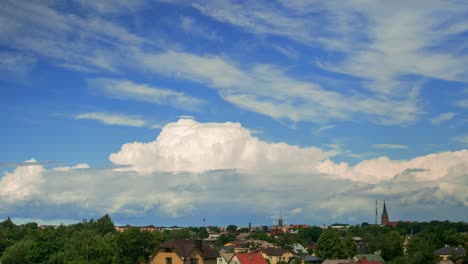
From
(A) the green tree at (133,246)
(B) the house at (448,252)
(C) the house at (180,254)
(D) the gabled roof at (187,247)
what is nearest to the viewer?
(C) the house at (180,254)

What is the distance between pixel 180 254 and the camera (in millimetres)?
101125

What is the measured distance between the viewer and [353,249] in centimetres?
15238

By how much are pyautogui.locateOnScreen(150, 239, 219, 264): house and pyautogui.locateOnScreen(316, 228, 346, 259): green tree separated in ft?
126

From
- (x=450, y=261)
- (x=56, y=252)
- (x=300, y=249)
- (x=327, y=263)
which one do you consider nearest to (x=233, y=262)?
(x=327, y=263)

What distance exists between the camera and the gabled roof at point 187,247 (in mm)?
101812

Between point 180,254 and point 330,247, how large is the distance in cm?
4573

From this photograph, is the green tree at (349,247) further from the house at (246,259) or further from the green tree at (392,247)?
the house at (246,259)

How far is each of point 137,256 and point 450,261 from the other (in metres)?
68.1

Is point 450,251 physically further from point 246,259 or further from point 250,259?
point 246,259

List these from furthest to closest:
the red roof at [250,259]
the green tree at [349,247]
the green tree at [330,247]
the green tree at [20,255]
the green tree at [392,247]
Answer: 1. the green tree at [392,247]
2. the green tree at [349,247]
3. the green tree at [330,247]
4. the red roof at [250,259]
5. the green tree at [20,255]

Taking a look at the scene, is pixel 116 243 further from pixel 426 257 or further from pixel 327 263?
pixel 426 257

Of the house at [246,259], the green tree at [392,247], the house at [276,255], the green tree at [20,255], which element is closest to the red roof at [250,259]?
the house at [246,259]

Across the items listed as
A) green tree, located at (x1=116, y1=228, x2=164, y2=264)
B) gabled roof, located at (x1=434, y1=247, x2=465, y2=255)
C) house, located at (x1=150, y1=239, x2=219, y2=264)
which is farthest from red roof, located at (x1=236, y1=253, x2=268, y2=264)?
gabled roof, located at (x1=434, y1=247, x2=465, y2=255)

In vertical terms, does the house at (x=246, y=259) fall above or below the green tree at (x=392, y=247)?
below
